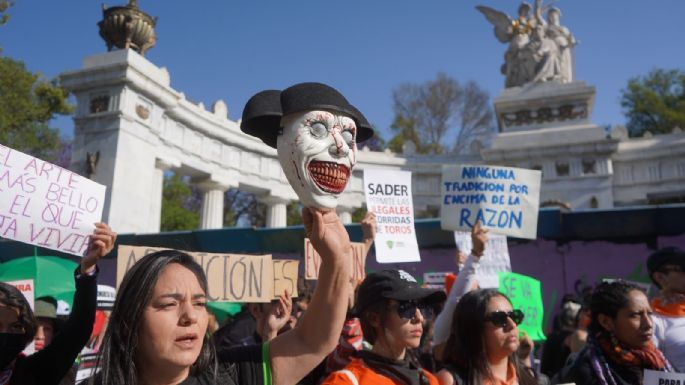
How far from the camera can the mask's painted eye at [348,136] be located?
2301 mm

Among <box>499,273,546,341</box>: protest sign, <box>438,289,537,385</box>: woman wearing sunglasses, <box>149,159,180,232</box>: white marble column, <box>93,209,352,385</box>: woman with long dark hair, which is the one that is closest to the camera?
<box>93,209,352,385</box>: woman with long dark hair

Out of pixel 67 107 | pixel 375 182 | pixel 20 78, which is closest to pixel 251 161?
A: pixel 67 107

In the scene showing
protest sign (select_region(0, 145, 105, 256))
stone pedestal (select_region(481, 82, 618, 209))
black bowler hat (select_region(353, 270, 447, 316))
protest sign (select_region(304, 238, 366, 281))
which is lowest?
black bowler hat (select_region(353, 270, 447, 316))

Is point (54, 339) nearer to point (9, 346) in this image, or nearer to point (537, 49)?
point (9, 346)

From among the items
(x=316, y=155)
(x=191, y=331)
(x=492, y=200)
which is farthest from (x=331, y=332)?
(x=492, y=200)

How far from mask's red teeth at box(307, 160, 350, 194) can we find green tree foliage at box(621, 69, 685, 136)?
4596 cm

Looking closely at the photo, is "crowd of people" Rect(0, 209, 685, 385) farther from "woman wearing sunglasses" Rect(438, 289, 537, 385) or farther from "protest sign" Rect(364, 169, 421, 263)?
"protest sign" Rect(364, 169, 421, 263)

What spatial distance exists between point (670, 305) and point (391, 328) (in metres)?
2.55

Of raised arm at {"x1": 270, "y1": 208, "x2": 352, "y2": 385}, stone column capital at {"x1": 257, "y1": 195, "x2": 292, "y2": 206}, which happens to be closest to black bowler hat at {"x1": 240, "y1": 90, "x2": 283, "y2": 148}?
raised arm at {"x1": 270, "y1": 208, "x2": 352, "y2": 385}

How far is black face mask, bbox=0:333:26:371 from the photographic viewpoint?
277 centimetres


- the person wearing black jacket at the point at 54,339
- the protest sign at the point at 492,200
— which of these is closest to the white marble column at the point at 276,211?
the protest sign at the point at 492,200

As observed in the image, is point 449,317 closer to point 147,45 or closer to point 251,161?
point 147,45

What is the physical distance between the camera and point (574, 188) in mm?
27719

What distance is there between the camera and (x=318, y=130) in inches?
88.3
